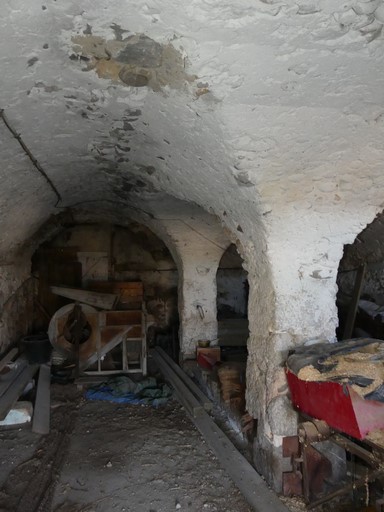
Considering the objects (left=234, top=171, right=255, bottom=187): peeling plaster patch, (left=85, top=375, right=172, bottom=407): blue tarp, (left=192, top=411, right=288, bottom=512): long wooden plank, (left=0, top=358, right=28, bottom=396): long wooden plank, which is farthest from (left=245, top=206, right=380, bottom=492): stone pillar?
(left=0, top=358, right=28, bottom=396): long wooden plank

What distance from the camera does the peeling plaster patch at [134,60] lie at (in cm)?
169

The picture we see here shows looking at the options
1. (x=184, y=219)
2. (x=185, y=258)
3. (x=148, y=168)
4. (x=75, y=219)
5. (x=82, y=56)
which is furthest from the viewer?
(x=75, y=219)

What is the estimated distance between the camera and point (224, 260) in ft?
24.2

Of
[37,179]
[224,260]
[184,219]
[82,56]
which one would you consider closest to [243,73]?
[82,56]

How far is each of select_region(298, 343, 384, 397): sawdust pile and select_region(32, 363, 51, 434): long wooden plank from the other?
8.93 ft

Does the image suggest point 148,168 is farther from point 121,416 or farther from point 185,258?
point 121,416

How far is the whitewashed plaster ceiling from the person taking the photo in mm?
1492

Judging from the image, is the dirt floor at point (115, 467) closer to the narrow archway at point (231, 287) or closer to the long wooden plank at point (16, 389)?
the long wooden plank at point (16, 389)

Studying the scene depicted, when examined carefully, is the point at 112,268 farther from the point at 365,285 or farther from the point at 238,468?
the point at 238,468

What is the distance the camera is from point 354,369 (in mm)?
1844

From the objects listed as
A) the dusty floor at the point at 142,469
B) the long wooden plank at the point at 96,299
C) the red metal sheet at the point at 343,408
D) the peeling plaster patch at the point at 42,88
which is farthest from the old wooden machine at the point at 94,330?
the peeling plaster patch at the point at 42,88

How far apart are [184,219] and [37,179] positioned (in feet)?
5.83

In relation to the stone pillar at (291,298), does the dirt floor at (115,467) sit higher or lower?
lower

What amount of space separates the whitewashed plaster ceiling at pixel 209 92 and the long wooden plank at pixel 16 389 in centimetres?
206
